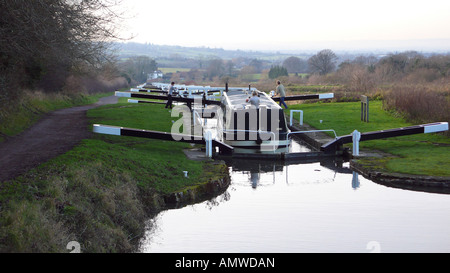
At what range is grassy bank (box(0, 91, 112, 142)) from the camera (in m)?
17.6

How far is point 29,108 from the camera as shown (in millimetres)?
25734

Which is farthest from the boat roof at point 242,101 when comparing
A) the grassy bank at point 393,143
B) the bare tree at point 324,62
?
the bare tree at point 324,62

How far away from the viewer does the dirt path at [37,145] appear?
11.7m

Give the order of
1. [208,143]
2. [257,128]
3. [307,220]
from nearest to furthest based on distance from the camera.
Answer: [307,220] < [208,143] < [257,128]

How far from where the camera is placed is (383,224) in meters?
10.7

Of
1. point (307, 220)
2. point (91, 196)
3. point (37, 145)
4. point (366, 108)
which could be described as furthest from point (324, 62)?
point (91, 196)

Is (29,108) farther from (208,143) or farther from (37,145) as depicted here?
(208,143)

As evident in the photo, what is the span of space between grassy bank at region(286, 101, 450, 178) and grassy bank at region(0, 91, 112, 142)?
445 inches

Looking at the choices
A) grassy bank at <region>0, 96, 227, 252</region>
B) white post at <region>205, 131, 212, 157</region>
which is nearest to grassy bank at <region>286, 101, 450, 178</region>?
white post at <region>205, 131, 212, 157</region>

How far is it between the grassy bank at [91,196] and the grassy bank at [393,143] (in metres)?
5.16

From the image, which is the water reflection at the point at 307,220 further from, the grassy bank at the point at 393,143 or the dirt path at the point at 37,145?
the dirt path at the point at 37,145

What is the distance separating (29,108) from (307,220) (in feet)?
60.8

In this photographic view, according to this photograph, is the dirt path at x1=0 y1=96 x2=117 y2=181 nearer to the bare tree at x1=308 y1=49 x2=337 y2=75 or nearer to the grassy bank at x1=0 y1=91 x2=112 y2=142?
the grassy bank at x1=0 y1=91 x2=112 y2=142
